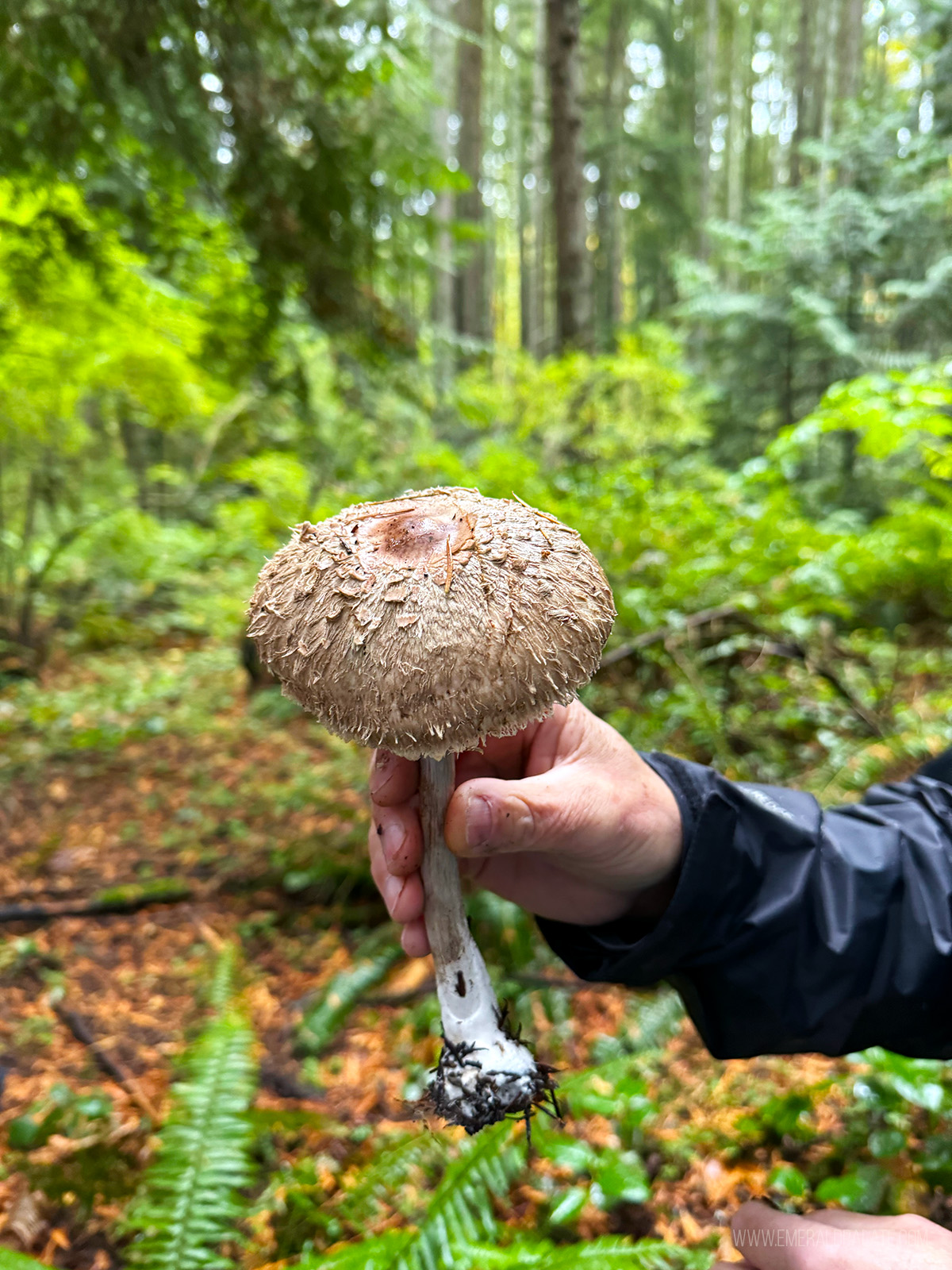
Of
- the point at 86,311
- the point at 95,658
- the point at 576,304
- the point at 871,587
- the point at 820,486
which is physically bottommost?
the point at 95,658

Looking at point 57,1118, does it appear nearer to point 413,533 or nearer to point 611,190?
point 413,533

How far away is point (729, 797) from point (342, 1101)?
2560 mm

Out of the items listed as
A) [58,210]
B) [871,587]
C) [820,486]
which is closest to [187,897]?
[58,210]

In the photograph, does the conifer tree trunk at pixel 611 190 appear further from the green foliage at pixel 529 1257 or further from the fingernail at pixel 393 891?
the green foliage at pixel 529 1257

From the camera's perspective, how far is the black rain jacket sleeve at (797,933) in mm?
2027

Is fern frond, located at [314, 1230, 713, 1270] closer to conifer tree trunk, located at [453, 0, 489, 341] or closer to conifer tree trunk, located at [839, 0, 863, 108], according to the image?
conifer tree trunk, located at [453, 0, 489, 341]

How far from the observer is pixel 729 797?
217cm

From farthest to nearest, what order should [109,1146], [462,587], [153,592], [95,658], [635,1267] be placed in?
[153,592] < [95,658] < [109,1146] < [635,1267] < [462,587]

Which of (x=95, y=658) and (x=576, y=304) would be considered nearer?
(x=576, y=304)

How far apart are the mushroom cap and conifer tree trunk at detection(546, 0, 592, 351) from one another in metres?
6.43

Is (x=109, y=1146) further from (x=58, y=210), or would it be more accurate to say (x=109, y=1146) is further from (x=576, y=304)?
(x=576, y=304)

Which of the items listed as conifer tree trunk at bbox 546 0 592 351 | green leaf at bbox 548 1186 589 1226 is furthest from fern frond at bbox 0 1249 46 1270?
conifer tree trunk at bbox 546 0 592 351

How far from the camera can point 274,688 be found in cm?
773

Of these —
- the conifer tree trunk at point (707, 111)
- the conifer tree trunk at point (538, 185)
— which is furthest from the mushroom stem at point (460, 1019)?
the conifer tree trunk at point (707, 111)
